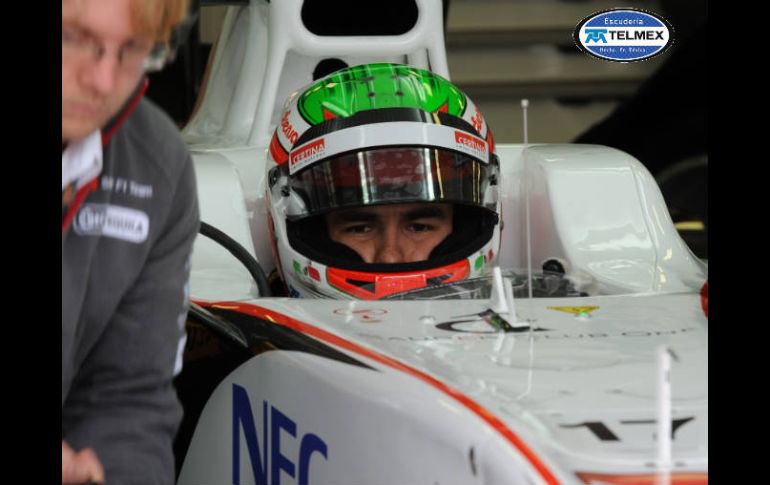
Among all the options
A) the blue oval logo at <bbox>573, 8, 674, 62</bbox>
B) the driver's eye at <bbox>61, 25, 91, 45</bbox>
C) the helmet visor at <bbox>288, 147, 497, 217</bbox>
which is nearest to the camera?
→ the driver's eye at <bbox>61, 25, 91, 45</bbox>

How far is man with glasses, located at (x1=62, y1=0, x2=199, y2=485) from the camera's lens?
0.67 meters

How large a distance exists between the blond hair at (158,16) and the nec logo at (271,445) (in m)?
0.53

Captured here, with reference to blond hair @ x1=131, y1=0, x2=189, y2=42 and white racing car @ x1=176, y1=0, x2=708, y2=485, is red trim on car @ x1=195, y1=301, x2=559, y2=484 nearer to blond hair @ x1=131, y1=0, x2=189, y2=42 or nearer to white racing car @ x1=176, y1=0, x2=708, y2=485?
white racing car @ x1=176, y1=0, x2=708, y2=485

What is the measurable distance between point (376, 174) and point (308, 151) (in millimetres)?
113

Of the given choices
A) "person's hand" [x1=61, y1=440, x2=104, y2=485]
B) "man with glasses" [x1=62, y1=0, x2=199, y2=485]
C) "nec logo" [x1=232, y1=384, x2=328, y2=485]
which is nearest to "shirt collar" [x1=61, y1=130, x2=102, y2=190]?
"man with glasses" [x1=62, y1=0, x2=199, y2=485]

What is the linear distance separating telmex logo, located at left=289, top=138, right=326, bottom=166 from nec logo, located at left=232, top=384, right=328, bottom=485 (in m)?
0.46

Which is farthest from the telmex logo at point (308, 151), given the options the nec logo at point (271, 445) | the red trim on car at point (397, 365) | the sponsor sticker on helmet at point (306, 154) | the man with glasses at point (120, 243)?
the man with glasses at point (120, 243)

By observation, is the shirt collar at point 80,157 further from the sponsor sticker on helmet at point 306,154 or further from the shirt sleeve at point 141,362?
the sponsor sticker on helmet at point 306,154

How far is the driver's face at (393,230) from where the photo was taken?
5.70 ft
